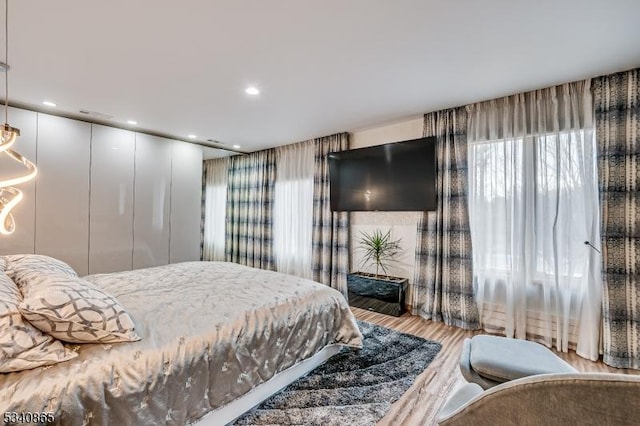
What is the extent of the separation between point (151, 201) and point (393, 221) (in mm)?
3758

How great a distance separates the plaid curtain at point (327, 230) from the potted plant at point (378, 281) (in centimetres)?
27

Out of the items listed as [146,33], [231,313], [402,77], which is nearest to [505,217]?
[402,77]

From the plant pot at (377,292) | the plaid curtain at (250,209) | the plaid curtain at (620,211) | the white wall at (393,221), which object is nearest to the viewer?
the plaid curtain at (620,211)

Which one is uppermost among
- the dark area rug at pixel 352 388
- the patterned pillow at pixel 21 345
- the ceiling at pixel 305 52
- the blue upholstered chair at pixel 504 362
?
the ceiling at pixel 305 52

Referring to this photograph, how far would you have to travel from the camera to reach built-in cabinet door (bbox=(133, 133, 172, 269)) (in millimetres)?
4367

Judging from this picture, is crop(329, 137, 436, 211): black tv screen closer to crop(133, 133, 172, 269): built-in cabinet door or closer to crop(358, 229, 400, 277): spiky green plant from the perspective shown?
crop(358, 229, 400, 277): spiky green plant

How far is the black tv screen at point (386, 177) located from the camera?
3.67m

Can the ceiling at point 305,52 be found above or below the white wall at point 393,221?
above

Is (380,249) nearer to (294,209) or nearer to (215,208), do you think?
(294,209)

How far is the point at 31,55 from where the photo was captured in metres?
2.35

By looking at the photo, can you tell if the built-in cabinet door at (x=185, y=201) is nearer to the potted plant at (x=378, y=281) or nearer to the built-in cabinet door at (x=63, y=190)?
the built-in cabinet door at (x=63, y=190)

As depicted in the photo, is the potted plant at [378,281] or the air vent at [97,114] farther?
the potted plant at [378,281]

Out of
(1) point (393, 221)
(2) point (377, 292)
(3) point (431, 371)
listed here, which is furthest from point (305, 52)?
(2) point (377, 292)

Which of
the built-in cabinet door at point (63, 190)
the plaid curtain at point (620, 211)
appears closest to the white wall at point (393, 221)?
the plaid curtain at point (620, 211)
